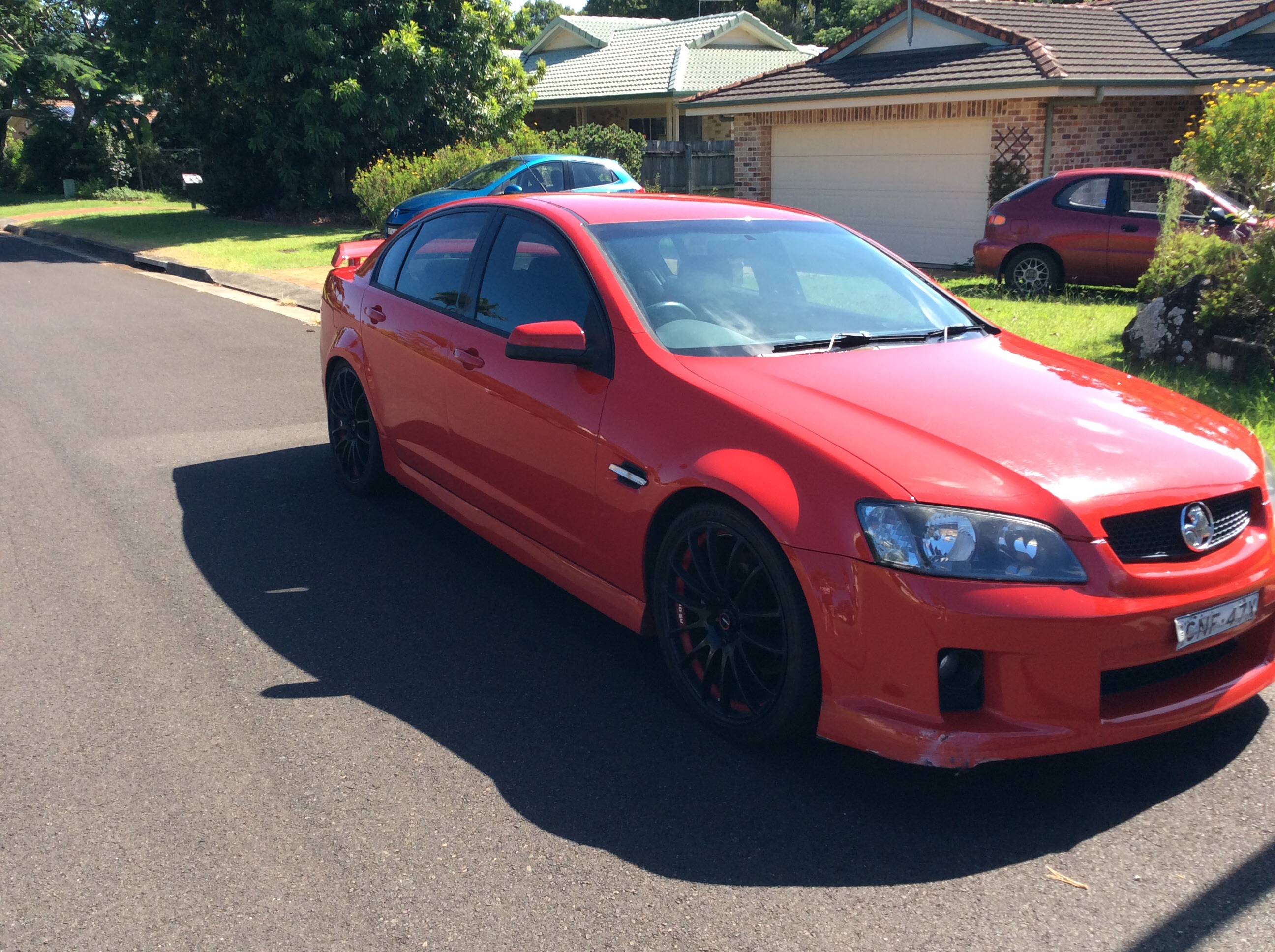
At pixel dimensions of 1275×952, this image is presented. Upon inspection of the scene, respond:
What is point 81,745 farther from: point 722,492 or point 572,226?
point 572,226

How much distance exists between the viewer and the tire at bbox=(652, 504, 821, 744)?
3295 mm

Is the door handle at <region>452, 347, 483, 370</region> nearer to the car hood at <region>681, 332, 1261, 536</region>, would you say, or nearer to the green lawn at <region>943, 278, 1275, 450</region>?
the car hood at <region>681, 332, 1261, 536</region>

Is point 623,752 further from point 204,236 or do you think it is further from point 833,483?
point 204,236

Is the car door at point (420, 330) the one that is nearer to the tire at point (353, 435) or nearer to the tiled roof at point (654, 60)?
the tire at point (353, 435)

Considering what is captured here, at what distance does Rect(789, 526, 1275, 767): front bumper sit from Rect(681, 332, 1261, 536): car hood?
0.79 ft

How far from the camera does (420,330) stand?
17.0 ft

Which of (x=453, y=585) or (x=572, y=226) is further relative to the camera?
(x=453, y=585)

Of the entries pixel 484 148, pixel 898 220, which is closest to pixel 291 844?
pixel 898 220

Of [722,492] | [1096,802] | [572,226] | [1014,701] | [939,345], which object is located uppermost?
[572,226]

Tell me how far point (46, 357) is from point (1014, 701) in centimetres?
984

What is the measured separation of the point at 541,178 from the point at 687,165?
29.3 feet

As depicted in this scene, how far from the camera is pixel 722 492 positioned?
137 inches

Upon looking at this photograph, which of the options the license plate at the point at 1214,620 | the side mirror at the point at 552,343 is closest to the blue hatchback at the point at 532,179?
the side mirror at the point at 552,343

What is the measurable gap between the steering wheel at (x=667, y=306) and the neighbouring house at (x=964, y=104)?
13.8m
